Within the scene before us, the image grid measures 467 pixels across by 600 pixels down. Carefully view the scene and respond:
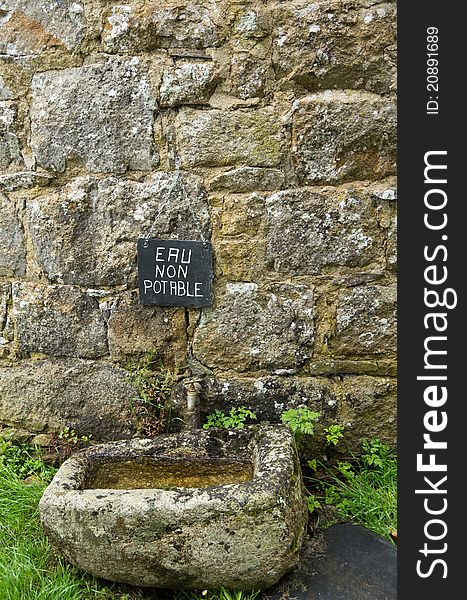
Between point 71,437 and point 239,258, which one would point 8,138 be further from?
point 71,437

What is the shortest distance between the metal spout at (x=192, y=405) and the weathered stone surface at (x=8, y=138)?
3.65 ft

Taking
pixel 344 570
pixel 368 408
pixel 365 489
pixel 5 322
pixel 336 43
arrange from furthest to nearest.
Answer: pixel 5 322
pixel 368 408
pixel 365 489
pixel 336 43
pixel 344 570

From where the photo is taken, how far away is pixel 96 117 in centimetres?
224

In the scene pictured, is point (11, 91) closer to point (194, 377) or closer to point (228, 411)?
point (194, 377)

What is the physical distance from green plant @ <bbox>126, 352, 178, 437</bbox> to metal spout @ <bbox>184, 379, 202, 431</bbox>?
9 cm

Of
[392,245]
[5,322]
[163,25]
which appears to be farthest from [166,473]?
[163,25]

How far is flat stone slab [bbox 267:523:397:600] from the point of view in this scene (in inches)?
71.2

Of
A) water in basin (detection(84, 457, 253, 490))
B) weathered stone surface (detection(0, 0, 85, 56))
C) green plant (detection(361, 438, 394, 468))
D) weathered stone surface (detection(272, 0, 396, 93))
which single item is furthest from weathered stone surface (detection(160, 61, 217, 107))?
green plant (detection(361, 438, 394, 468))

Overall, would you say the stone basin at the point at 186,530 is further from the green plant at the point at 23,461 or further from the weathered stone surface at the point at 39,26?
the weathered stone surface at the point at 39,26

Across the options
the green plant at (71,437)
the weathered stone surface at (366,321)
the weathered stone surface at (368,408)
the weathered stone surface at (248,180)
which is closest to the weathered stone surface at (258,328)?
the weathered stone surface at (366,321)

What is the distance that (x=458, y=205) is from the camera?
1.78 metres

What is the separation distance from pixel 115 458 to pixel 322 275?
1.02 meters

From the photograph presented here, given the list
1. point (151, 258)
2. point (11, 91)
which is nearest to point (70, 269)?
point (151, 258)

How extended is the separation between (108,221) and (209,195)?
409mm
